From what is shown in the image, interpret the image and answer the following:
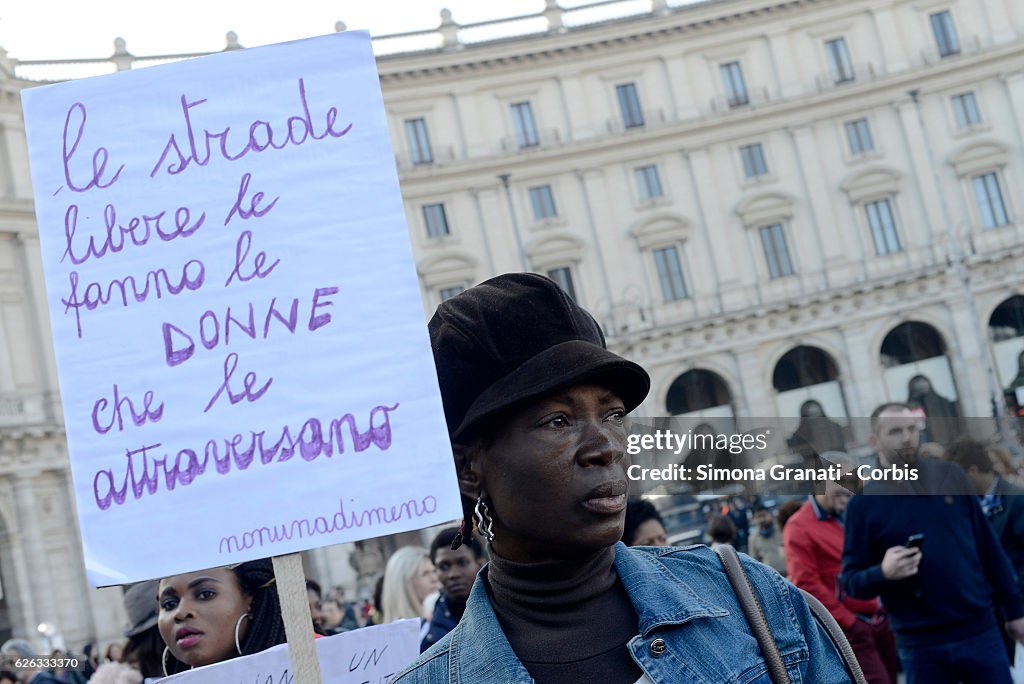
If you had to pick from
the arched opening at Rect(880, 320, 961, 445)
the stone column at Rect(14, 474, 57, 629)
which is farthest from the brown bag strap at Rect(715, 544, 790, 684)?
the arched opening at Rect(880, 320, 961, 445)

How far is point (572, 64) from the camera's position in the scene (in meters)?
39.2

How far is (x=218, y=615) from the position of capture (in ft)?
10.6

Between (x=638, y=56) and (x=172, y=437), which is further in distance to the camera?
(x=638, y=56)

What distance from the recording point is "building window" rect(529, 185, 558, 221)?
126ft

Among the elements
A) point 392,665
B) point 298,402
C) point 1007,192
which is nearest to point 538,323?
point 298,402

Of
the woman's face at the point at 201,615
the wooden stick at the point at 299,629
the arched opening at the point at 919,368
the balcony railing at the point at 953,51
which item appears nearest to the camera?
the wooden stick at the point at 299,629

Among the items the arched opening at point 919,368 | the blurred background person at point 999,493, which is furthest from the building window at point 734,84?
the blurred background person at point 999,493

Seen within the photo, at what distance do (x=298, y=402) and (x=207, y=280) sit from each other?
0.99 feet

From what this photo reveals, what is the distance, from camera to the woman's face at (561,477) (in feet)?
6.00

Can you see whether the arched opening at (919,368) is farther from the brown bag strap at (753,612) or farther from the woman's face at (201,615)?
the brown bag strap at (753,612)

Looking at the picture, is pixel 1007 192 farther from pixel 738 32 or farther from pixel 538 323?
pixel 538 323

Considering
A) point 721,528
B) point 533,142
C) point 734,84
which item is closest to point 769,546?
point 721,528

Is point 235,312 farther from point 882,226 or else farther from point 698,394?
point 882,226

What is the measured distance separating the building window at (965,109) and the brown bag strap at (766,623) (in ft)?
127
